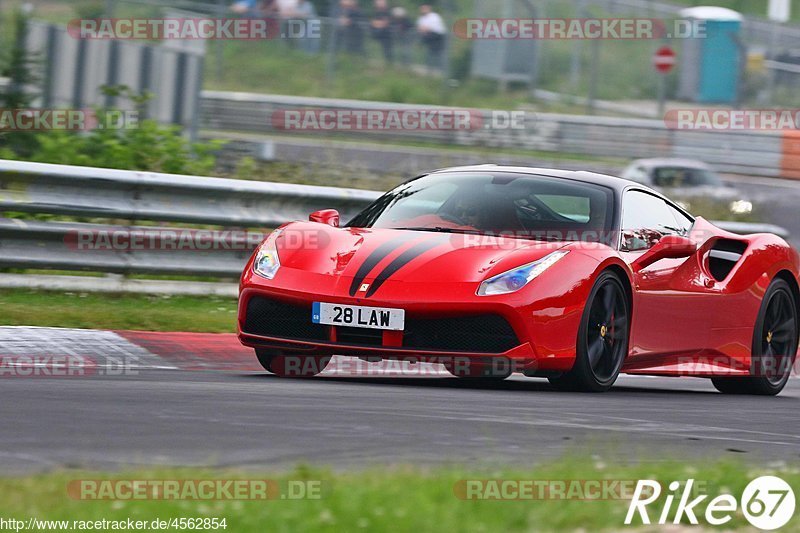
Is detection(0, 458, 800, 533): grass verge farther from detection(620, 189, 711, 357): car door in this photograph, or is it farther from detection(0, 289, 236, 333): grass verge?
detection(0, 289, 236, 333): grass verge

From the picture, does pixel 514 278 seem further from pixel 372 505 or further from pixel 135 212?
pixel 135 212

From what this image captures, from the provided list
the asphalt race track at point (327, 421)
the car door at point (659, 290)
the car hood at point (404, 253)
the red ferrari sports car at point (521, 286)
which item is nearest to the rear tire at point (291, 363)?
the red ferrari sports car at point (521, 286)

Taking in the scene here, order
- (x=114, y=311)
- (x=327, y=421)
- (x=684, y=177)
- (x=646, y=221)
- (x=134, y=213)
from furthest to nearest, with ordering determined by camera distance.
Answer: (x=684, y=177) < (x=134, y=213) < (x=114, y=311) < (x=646, y=221) < (x=327, y=421)

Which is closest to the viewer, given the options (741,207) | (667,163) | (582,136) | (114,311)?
(114,311)

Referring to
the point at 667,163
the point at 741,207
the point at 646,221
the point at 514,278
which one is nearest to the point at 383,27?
the point at 667,163

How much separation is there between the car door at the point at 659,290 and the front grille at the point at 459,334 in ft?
3.35

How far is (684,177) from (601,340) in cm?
1643

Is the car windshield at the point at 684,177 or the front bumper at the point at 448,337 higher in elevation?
the car windshield at the point at 684,177

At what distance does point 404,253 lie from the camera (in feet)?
23.4

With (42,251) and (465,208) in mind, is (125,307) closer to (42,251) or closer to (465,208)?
(42,251)

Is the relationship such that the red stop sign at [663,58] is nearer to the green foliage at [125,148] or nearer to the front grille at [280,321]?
the green foliage at [125,148]

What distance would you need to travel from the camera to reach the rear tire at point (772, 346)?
28.9 feet

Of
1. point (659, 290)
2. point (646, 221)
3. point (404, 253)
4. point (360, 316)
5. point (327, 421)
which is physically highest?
point (646, 221)

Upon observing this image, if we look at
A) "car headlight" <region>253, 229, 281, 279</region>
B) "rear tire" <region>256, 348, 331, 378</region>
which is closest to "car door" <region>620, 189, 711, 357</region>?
"rear tire" <region>256, 348, 331, 378</region>
